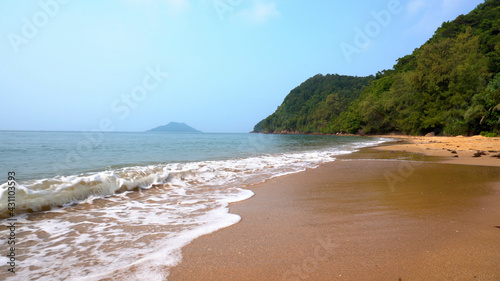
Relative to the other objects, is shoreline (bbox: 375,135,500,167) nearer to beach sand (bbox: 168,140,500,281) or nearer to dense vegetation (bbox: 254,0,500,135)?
beach sand (bbox: 168,140,500,281)

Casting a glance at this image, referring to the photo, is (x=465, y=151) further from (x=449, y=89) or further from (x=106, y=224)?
(x=449, y=89)

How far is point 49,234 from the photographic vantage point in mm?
2953

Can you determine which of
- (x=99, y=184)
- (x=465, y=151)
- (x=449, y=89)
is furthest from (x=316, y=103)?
(x=99, y=184)

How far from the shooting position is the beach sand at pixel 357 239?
190 cm

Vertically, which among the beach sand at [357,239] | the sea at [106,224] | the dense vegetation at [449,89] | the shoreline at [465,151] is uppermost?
the dense vegetation at [449,89]

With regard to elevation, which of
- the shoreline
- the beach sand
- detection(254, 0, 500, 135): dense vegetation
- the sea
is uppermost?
detection(254, 0, 500, 135): dense vegetation

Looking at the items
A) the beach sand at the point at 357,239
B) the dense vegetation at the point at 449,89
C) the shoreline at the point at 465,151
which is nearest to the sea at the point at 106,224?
the beach sand at the point at 357,239

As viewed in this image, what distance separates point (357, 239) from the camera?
2.51 meters

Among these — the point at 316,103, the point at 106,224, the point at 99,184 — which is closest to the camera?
the point at 106,224

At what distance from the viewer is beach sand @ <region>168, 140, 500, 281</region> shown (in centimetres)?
190

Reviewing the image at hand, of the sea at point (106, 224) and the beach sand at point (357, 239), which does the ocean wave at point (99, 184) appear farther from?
the beach sand at point (357, 239)

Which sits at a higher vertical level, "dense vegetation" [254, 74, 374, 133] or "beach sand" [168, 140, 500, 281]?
"dense vegetation" [254, 74, 374, 133]

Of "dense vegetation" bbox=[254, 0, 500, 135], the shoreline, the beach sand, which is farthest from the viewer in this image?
"dense vegetation" bbox=[254, 0, 500, 135]

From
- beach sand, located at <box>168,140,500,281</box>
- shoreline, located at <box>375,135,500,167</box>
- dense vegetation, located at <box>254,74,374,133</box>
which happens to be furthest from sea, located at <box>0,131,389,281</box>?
dense vegetation, located at <box>254,74,374,133</box>
